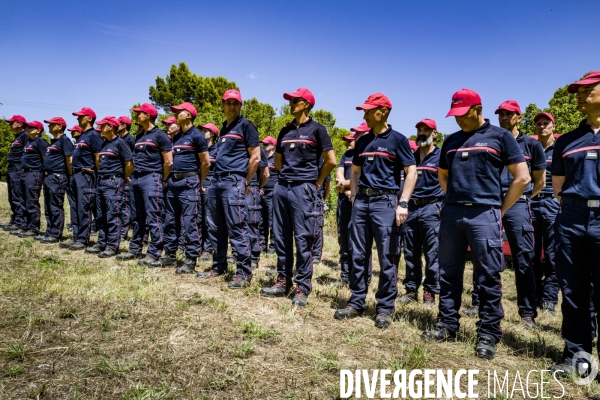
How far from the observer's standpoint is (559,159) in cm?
357

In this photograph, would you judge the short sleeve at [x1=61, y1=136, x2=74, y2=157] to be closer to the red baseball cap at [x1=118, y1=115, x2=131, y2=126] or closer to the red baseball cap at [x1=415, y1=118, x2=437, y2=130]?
the red baseball cap at [x1=118, y1=115, x2=131, y2=126]

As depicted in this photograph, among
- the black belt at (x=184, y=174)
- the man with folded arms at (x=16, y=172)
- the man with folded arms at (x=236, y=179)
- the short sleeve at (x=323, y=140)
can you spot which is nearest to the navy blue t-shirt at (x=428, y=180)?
the short sleeve at (x=323, y=140)

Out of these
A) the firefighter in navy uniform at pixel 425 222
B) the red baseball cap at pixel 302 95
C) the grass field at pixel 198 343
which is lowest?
the grass field at pixel 198 343

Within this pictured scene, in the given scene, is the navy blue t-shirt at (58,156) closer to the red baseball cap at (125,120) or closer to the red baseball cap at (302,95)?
the red baseball cap at (125,120)

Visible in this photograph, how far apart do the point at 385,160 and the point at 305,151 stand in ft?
3.10

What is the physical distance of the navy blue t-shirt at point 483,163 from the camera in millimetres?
3600

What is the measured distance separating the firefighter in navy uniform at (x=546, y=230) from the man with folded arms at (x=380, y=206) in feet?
7.59

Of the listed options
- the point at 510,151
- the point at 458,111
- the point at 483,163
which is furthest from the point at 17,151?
the point at 510,151

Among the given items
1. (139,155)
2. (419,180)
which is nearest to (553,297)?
(419,180)

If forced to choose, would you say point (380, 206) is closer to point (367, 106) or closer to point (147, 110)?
point (367, 106)

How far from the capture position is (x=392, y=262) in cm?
432

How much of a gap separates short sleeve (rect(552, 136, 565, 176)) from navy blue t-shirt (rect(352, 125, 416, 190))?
4.05 feet

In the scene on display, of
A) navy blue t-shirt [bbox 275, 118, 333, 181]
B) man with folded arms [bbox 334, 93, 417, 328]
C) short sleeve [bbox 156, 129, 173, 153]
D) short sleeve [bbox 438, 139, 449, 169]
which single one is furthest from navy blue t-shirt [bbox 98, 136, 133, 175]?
short sleeve [bbox 438, 139, 449, 169]

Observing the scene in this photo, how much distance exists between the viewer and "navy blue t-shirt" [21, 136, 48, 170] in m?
8.49
